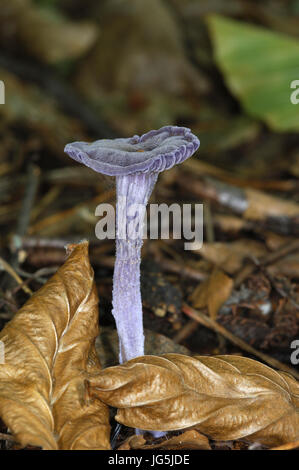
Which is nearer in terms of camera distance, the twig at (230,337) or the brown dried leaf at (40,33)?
the twig at (230,337)

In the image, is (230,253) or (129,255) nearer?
(129,255)

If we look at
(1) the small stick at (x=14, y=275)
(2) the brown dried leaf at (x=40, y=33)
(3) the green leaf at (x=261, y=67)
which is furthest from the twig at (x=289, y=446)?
(2) the brown dried leaf at (x=40, y=33)

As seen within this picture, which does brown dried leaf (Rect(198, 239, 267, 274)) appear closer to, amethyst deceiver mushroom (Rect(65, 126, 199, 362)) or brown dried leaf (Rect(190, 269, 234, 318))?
brown dried leaf (Rect(190, 269, 234, 318))

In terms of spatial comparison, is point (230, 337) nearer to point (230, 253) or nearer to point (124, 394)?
point (230, 253)

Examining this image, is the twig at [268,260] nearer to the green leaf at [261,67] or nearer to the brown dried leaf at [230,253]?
the brown dried leaf at [230,253]

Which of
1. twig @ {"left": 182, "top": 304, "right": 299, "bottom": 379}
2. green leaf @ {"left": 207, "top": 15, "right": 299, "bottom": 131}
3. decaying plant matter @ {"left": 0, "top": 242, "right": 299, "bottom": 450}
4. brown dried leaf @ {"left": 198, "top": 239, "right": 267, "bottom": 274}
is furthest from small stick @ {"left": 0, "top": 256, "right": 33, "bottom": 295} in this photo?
green leaf @ {"left": 207, "top": 15, "right": 299, "bottom": 131}

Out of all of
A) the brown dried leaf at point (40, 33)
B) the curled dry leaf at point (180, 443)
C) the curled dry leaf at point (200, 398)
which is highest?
the brown dried leaf at point (40, 33)

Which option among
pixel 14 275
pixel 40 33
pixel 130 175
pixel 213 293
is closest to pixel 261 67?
pixel 40 33
